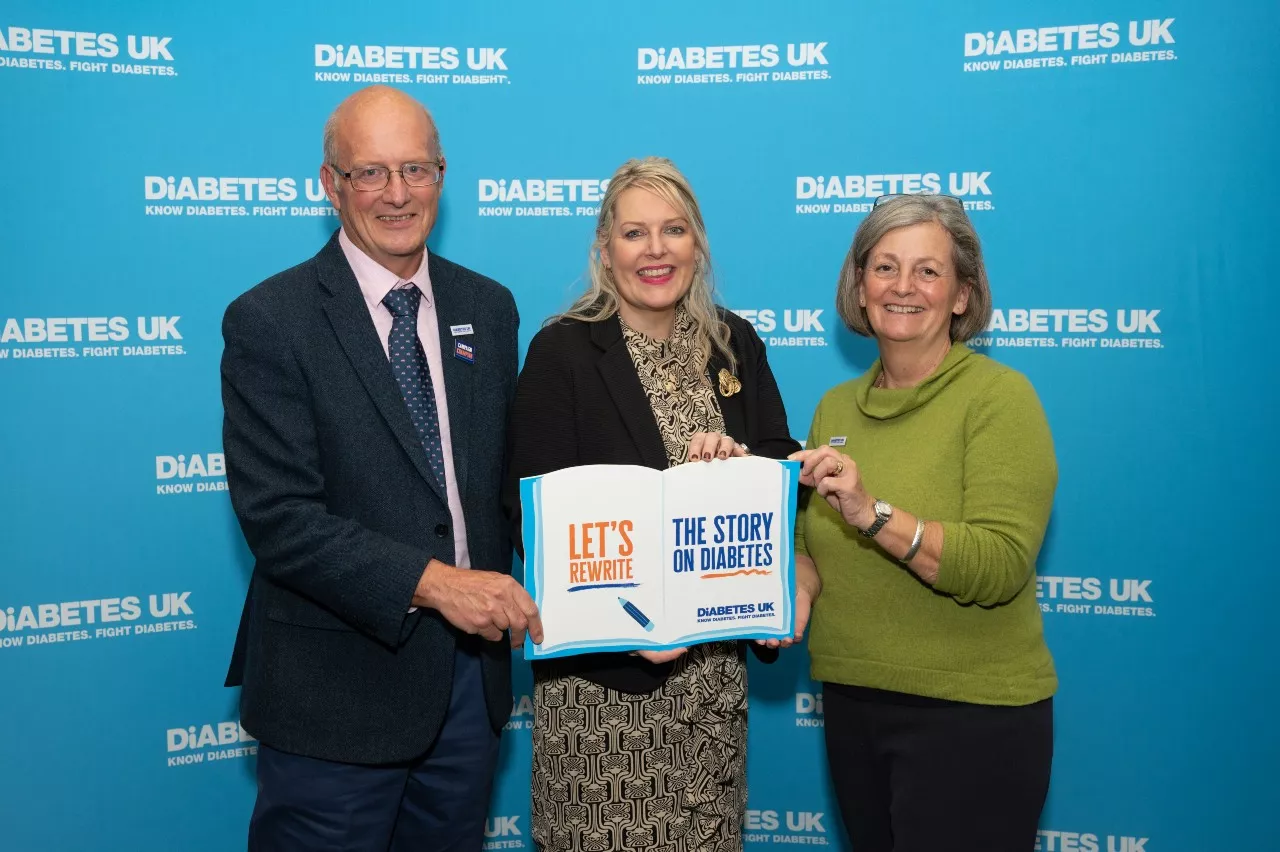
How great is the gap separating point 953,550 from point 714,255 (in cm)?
175

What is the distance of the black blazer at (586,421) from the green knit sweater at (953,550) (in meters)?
0.27

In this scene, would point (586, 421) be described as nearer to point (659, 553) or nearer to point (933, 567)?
point (659, 553)

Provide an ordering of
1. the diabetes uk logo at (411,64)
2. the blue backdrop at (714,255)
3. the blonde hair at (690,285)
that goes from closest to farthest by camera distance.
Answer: the blonde hair at (690,285), the blue backdrop at (714,255), the diabetes uk logo at (411,64)

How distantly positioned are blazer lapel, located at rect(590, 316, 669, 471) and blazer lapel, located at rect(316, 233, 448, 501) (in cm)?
43

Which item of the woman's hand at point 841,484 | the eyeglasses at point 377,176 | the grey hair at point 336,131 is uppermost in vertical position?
the grey hair at point 336,131

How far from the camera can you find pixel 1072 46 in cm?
326

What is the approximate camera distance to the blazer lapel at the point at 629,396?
7.00 ft

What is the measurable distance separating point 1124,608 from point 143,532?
10.9 feet

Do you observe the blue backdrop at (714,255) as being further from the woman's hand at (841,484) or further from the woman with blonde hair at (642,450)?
the woman's hand at (841,484)

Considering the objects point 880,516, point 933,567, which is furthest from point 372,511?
point 933,567

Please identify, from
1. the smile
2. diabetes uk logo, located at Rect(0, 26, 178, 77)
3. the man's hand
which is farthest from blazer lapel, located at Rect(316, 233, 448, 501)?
diabetes uk logo, located at Rect(0, 26, 178, 77)

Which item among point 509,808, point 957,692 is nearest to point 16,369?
point 509,808

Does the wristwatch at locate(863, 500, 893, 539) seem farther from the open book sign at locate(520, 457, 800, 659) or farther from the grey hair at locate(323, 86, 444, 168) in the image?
the grey hair at locate(323, 86, 444, 168)

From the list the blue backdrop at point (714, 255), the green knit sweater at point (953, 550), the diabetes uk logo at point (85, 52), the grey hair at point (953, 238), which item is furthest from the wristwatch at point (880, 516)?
the diabetes uk logo at point (85, 52)
